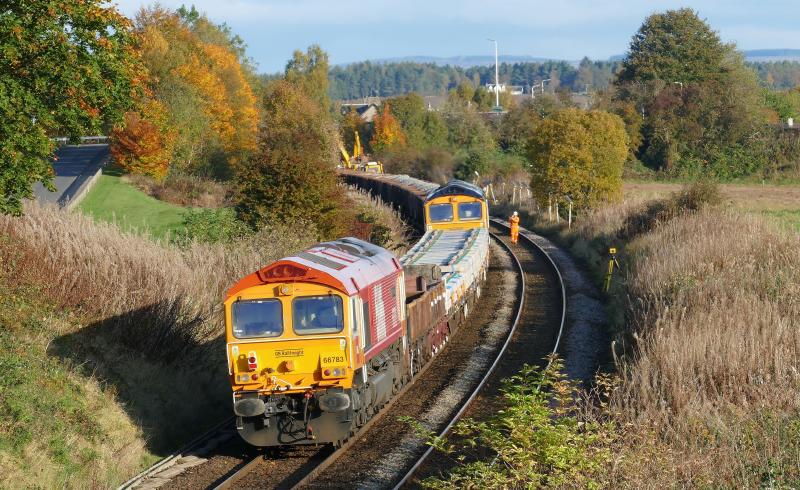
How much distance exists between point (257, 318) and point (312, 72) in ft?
312

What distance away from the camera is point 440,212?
3441 centimetres

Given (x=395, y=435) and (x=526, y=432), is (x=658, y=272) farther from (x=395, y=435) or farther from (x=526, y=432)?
(x=526, y=432)

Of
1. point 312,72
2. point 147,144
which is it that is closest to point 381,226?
point 147,144

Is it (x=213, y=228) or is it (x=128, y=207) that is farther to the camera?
(x=128, y=207)

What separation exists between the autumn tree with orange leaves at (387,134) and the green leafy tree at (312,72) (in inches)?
436

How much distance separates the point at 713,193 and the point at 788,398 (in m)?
21.4

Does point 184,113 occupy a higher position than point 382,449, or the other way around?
point 184,113

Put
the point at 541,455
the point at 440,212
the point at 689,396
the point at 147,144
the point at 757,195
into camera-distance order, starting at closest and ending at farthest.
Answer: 1. the point at 541,455
2. the point at 689,396
3. the point at 440,212
4. the point at 147,144
5. the point at 757,195

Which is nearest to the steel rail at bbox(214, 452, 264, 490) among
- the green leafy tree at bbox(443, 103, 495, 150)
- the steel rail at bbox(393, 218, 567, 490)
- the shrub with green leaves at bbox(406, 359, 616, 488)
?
the steel rail at bbox(393, 218, 567, 490)

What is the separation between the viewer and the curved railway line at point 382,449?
13.8m

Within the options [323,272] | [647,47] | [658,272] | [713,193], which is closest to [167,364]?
[323,272]

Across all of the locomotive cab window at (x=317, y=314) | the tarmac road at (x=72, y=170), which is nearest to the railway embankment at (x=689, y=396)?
the locomotive cab window at (x=317, y=314)

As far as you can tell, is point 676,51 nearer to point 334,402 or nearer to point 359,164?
point 359,164

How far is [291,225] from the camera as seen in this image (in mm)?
30875
